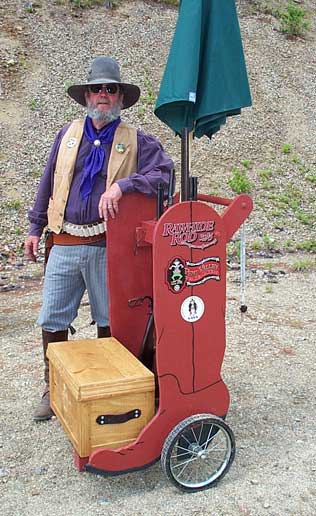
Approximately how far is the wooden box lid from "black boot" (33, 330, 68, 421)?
15.6 inches

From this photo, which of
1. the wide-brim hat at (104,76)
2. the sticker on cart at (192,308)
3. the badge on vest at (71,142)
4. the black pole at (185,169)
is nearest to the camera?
the sticker on cart at (192,308)

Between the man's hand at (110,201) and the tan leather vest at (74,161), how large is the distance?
0.29m

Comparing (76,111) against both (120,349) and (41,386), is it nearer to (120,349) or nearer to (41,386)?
(41,386)

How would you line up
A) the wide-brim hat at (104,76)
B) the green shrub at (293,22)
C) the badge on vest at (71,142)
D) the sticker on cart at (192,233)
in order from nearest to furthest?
1. the sticker on cart at (192,233)
2. the wide-brim hat at (104,76)
3. the badge on vest at (71,142)
4. the green shrub at (293,22)

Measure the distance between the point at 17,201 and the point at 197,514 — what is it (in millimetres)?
8676

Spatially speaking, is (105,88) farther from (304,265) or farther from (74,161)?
(304,265)

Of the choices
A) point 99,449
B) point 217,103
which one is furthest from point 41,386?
point 217,103

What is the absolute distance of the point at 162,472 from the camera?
3.78m

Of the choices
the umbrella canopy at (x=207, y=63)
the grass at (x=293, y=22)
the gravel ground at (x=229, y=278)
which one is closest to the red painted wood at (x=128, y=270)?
the umbrella canopy at (x=207, y=63)

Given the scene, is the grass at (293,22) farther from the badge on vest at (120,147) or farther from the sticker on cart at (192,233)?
the sticker on cart at (192,233)

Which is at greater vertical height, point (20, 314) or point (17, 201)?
point (17, 201)

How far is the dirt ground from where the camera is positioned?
11.5 feet

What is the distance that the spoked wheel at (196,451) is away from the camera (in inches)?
137

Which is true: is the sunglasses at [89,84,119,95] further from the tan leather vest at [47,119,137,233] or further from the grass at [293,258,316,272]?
the grass at [293,258,316,272]
